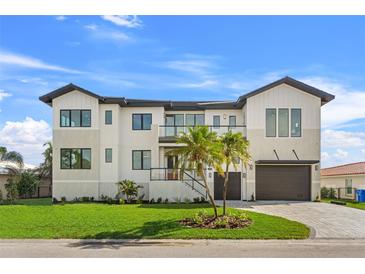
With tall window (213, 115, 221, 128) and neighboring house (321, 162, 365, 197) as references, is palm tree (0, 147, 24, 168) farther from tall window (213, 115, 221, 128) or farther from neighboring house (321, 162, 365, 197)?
neighboring house (321, 162, 365, 197)

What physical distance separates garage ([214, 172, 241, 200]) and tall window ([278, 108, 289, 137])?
13.0ft

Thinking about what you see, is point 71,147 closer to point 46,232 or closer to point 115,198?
point 115,198

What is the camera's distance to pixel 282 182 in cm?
2511

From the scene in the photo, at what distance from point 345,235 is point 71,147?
18.5 metres

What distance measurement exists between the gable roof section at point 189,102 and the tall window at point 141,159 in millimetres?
3328

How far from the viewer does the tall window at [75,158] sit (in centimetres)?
2606

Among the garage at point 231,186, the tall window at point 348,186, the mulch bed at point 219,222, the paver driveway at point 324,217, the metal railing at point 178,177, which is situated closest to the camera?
the paver driveway at point 324,217

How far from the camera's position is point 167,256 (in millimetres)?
10578

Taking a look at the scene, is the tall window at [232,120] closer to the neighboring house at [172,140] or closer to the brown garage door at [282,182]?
the neighboring house at [172,140]

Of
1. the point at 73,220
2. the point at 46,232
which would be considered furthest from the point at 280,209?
the point at 46,232

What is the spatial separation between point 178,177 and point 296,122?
8.59 meters

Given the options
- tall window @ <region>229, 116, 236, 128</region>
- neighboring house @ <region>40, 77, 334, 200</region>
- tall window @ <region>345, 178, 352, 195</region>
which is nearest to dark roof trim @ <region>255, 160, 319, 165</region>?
neighboring house @ <region>40, 77, 334, 200</region>

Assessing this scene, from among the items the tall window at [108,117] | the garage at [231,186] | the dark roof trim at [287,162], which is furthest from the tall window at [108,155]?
the dark roof trim at [287,162]

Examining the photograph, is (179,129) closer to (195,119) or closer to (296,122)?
(195,119)
